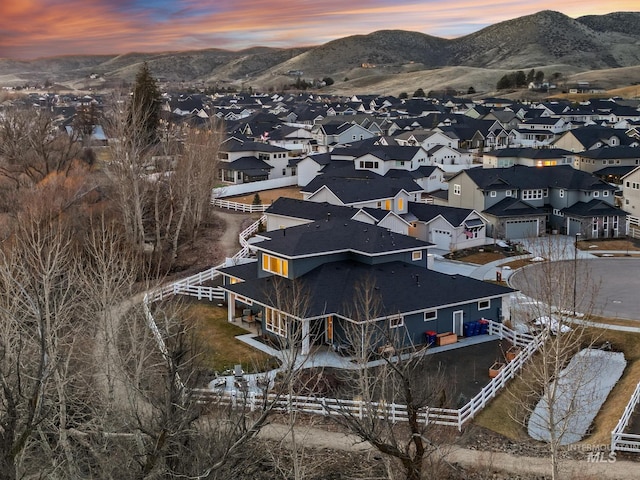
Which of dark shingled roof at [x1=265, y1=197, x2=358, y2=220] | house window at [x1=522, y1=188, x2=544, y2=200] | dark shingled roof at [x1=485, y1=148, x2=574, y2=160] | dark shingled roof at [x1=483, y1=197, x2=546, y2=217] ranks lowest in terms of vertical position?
dark shingled roof at [x1=483, y1=197, x2=546, y2=217]

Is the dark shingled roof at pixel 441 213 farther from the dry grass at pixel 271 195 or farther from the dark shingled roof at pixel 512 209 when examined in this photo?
the dry grass at pixel 271 195

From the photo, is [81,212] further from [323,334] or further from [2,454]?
[2,454]

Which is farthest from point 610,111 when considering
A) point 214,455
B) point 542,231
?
point 214,455

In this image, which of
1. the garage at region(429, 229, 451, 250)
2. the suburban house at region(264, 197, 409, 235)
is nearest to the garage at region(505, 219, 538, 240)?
the garage at region(429, 229, 451, 250)

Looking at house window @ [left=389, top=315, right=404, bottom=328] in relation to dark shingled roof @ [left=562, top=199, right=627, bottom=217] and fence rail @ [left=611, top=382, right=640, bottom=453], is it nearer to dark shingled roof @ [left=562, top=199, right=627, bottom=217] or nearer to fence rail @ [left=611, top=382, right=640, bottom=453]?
fence rail @ [left=611, top=382, right=640, bottom=453]

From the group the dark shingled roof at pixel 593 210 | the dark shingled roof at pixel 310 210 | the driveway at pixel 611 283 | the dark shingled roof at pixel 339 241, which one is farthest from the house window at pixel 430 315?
the dark shingled roof at pixel 593 210
